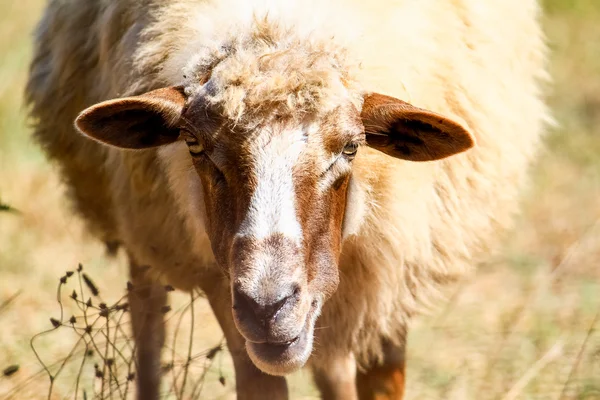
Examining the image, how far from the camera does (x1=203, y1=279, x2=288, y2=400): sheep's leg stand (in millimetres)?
3340

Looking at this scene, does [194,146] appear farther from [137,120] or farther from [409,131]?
[409,131]

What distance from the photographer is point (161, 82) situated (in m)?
3.16

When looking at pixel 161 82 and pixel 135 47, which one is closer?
pixel 161 82

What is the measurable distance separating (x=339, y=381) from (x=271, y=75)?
1697mm

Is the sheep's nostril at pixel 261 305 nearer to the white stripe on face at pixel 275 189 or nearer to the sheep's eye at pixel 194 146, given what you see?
the white stripe on face at pixel 275 189

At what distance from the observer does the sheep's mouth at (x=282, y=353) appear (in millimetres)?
2561

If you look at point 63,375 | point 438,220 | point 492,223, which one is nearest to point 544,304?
point 492,223

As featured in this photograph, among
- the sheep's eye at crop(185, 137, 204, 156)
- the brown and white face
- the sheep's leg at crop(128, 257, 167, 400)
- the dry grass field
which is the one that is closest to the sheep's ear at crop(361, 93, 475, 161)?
the brown and white face

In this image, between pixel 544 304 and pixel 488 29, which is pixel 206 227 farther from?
pixel 544 304

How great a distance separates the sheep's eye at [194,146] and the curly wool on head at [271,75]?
0.42 ft

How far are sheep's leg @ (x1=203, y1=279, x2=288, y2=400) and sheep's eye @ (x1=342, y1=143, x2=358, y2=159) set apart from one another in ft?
2.60

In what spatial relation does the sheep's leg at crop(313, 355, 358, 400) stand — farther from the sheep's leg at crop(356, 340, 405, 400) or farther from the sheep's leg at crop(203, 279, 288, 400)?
the sheep's leg at crop(203, 279, 288, 400)

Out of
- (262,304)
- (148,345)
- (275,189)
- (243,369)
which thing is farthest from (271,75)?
(148,345)

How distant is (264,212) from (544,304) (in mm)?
3058
